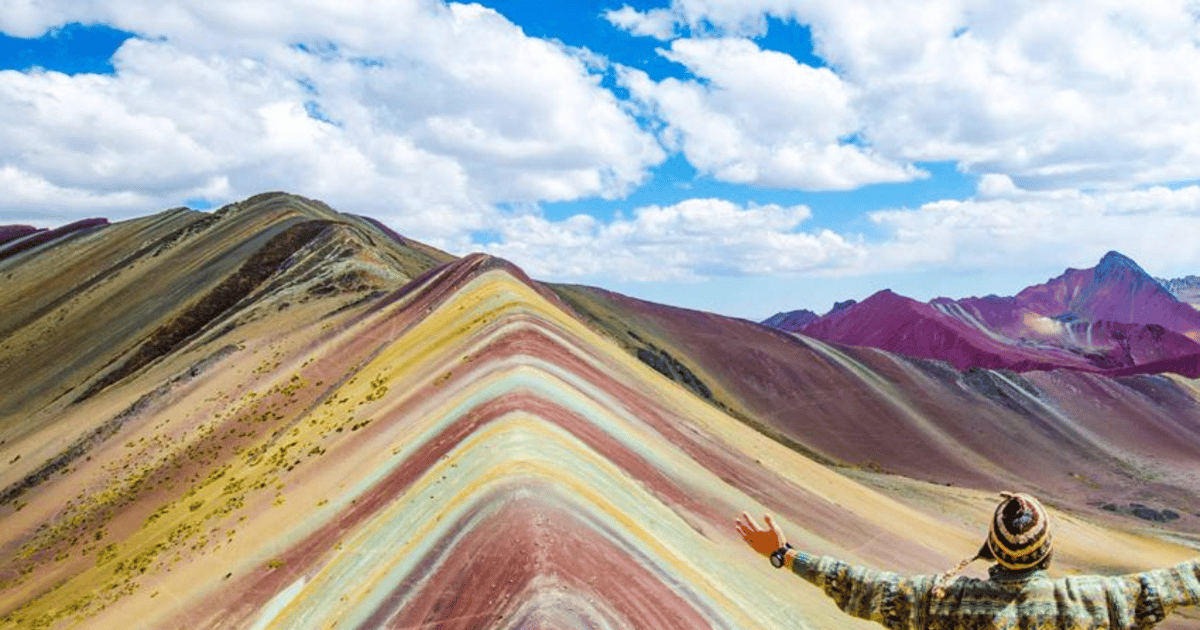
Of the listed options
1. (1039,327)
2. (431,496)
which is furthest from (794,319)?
(431,496)

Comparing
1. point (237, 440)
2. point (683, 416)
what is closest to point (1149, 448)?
point (683, 416)

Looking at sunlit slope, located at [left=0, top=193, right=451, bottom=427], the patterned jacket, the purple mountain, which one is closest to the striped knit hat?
the patterned jacket

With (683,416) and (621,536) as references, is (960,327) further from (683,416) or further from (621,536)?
(621,536)

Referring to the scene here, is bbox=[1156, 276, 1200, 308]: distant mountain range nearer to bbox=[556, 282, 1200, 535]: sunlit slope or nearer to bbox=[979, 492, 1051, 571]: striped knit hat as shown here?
bbox=[556, 282, 1200, 535]: sunlit slope

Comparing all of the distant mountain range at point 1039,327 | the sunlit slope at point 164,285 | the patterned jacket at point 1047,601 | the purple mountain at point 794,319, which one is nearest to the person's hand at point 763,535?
the patterned jacket at point 1047,601

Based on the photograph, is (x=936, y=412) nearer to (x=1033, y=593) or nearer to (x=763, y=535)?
(x=763, y=535)

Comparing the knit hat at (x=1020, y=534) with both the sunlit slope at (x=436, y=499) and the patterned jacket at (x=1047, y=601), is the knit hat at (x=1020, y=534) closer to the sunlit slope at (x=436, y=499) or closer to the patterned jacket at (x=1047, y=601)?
the patterned jacket at (x=1047, y=601)
